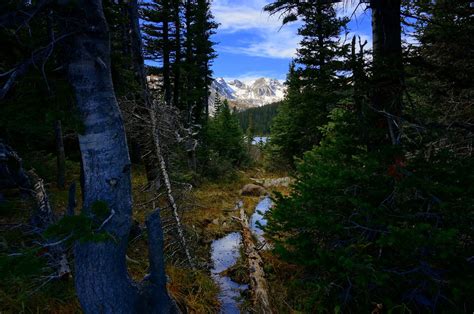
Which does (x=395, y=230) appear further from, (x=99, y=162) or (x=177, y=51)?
(x=177, y=51)

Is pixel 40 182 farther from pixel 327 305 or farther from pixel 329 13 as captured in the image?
pixel 329 13

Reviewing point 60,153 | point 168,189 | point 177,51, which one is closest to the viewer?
point 168,189

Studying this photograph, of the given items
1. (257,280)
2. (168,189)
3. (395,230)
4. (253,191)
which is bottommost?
(253,191)

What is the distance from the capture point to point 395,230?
8.85 feet

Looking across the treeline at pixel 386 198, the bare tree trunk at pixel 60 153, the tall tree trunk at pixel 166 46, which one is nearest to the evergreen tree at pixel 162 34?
the tall tree trunk at pixel 166 46

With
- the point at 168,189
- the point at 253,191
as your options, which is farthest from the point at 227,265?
the point at 253,191

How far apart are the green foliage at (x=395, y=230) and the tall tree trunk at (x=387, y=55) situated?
1.65 feet

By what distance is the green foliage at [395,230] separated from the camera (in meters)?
A: 2.95

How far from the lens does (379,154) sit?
3.70m

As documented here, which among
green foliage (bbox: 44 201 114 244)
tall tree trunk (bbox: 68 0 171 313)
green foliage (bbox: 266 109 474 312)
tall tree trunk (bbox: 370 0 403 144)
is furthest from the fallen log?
green foliage (bbox: 44 201 114 244)

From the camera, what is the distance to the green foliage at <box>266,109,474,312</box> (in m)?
2.95

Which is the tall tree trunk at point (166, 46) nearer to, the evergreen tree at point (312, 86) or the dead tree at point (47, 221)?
the evergreen tree at point (312, 86)

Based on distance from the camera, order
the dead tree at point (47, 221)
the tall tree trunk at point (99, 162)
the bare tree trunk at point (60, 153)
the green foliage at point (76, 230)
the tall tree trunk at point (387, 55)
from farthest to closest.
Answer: the bare tree trunk at point (60, 153), the dead tree at point (47, 221), the tall tree trunk at point (387, 55), the tall tree trunk at point (99, 162), the green foliage at point (76, 230)

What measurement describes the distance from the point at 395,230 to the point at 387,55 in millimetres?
2658
